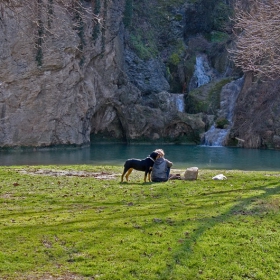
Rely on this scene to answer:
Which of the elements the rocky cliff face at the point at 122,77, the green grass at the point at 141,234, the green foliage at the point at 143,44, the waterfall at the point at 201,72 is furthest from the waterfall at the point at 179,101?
the green grass at the point at 141,234

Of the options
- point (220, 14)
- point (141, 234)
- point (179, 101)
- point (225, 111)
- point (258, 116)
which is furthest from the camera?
point (220, 14)

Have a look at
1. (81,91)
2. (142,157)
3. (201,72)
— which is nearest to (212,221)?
(142,157)

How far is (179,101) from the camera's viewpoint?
170 ft

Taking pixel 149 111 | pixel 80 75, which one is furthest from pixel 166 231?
pixel 149 111

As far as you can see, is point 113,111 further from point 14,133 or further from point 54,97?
point 14,133

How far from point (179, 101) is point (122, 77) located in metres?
8.38

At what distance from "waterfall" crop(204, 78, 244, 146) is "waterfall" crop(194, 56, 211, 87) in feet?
14.1

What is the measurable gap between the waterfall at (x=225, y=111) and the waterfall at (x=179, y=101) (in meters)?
4.95

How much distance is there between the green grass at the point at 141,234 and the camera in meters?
5.95

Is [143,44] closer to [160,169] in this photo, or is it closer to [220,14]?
[220,14]

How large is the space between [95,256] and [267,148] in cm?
4078

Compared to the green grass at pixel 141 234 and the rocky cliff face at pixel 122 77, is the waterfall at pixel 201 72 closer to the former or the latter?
the rocky cliff face at pixel 122 77

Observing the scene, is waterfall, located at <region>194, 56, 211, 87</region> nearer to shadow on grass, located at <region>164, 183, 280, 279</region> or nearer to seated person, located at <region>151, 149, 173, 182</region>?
seated person, located at <region>151, 149, 173, 182</region>

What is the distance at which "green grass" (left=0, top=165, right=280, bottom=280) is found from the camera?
5953mm
